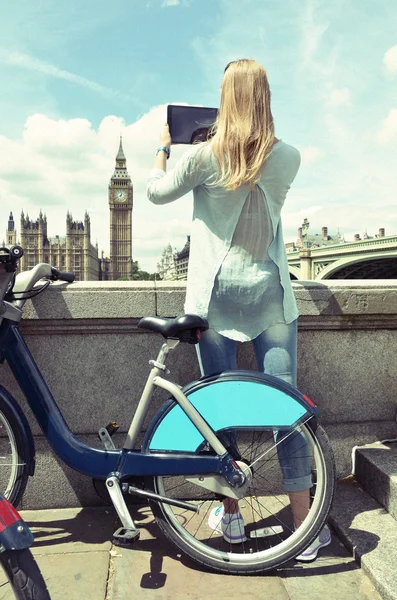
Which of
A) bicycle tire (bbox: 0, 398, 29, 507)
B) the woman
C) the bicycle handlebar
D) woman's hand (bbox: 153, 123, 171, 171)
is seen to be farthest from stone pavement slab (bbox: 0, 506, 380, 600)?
woman's hand (bbox: 153, 123, 171, 171)

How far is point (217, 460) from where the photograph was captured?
2.25m

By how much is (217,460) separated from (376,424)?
4.53 feet

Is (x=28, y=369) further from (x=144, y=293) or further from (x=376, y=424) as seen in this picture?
(x=376, y=424)

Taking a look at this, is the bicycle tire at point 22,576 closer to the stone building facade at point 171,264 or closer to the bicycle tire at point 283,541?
the bicycle tire at point 283,541

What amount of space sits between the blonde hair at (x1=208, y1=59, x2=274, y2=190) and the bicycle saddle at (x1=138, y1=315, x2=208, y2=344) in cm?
58

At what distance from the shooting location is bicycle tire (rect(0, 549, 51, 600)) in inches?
59.7

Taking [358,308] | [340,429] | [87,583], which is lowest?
[87,583]

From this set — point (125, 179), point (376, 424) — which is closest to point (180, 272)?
point (125, 179)

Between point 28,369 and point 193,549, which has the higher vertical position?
point 28,369

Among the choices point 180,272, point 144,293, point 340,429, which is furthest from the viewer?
point 180,272

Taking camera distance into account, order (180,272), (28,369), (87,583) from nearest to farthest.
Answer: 1. (87,583)
2. (28,369)
3. (180,272)

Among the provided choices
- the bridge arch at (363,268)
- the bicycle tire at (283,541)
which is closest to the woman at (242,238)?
the bicycle tire at (283,541)

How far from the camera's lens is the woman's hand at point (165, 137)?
2451 mm

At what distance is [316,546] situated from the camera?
239cm
